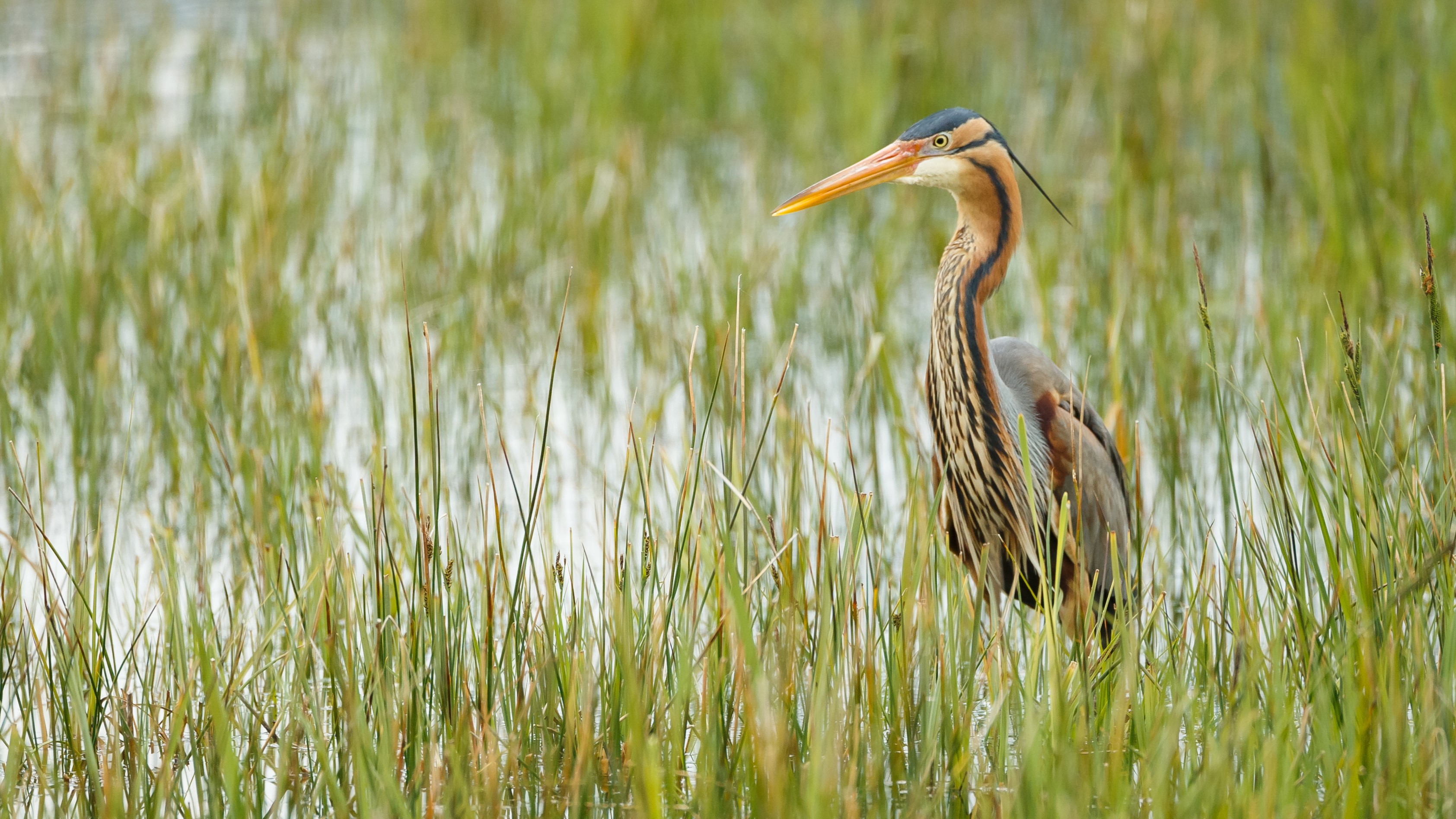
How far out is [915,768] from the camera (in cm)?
222

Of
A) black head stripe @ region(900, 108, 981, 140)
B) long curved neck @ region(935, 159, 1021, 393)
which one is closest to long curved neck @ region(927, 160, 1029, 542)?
long curved neck @ region(935, 159, 1021, 393)

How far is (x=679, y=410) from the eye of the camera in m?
4.43

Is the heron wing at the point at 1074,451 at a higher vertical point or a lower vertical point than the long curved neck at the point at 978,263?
lower

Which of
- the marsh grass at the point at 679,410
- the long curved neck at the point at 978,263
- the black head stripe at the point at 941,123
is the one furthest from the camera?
the black head stripe at the point at 941,123

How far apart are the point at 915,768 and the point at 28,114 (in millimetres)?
6140

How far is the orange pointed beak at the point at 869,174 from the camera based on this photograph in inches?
120

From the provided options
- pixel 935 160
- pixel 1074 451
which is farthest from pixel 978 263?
pixel 1074 451

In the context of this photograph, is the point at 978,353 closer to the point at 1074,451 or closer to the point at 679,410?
the point at 1074,451

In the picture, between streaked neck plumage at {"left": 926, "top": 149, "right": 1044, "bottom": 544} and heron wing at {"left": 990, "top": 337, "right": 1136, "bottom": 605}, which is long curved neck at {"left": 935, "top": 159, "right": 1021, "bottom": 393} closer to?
streaked neck plumage at {"left": 926, "top": 149, "right": 1044, "bottom": 544}

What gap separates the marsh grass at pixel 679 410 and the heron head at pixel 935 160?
1.61 ft

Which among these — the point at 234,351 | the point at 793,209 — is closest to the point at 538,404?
the point at 234,351

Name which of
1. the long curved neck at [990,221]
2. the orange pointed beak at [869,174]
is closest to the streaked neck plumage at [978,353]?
the long curved neck at [990,221]

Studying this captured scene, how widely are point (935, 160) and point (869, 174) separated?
0.14m

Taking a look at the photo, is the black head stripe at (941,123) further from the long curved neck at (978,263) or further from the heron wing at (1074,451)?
the heron wing at (1074,451)
